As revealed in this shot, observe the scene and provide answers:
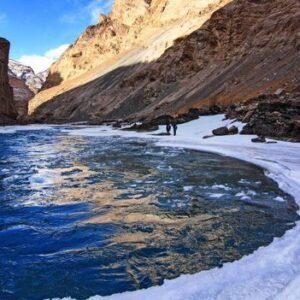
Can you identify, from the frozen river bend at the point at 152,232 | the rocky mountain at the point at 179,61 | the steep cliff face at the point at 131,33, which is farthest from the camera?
the steep cliff face at the point at 131,33

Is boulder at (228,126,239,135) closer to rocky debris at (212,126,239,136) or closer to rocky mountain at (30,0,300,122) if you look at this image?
rocky debris at (212,126,239,136)

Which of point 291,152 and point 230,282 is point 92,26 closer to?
point 291,152

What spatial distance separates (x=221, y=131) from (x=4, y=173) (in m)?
16.7

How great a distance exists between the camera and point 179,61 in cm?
7325

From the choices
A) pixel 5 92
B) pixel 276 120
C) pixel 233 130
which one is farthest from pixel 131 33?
pixel 276 120

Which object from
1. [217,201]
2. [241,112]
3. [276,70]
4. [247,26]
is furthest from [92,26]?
[217,201]

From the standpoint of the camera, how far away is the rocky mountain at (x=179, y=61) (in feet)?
169

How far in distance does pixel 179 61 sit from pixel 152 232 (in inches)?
2638

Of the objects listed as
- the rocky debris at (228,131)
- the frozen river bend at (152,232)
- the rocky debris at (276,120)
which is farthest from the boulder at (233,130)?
the frozen river bend at (152,232)

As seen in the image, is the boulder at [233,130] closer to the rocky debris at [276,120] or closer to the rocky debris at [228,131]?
the rocky debris at [228,131]

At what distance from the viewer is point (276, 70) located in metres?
46.8

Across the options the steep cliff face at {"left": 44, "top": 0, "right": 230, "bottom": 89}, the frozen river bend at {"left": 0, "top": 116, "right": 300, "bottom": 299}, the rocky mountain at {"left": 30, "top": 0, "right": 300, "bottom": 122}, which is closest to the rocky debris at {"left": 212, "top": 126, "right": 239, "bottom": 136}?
the rocky mountain at {"left": 30, "top": 0, "right": 300, "bottom": 122}

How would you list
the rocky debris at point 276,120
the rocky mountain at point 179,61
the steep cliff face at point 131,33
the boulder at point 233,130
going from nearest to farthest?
the rocky debris at point 276,120 < the boulder at point 233,130 < the rocky mountain at point 179,61 < the steep cliff face at point 131,33

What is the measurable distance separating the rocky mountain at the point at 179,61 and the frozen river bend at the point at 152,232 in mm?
27133
